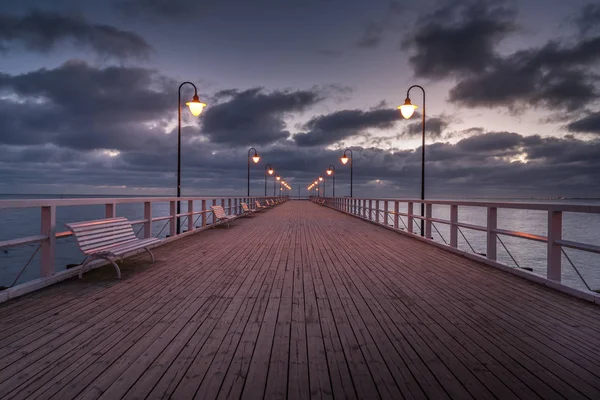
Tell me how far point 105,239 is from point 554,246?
614cm

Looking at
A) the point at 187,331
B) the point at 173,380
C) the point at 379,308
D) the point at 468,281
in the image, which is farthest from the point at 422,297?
the point at 173,380

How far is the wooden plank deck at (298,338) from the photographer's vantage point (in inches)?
88.2

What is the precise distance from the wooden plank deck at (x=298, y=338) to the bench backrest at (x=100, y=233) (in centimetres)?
46

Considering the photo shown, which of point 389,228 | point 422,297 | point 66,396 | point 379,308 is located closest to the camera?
point 66,396

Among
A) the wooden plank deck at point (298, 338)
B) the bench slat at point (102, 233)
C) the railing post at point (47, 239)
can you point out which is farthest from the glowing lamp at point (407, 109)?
the railing post at point (47, 239)

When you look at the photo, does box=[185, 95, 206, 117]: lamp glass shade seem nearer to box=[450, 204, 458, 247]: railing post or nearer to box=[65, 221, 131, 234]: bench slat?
box=[65, 221, 131, 234]: bench slat

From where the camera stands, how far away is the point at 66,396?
2.11 meters

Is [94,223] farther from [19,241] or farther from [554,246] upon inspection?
[554,246]

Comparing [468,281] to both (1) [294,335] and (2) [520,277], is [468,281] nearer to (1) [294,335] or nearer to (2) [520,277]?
(2) [520,277]

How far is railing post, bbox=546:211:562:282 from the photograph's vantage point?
4453mm

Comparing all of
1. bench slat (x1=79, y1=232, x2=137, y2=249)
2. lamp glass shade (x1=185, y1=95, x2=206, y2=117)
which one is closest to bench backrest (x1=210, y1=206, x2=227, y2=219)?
lamp glass shade (x1=185, y1=95, x2=206, y2=117)

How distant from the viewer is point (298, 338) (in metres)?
2.93

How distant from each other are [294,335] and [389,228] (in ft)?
32.5

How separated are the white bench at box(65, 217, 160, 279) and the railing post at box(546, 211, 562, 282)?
5.63 metres
